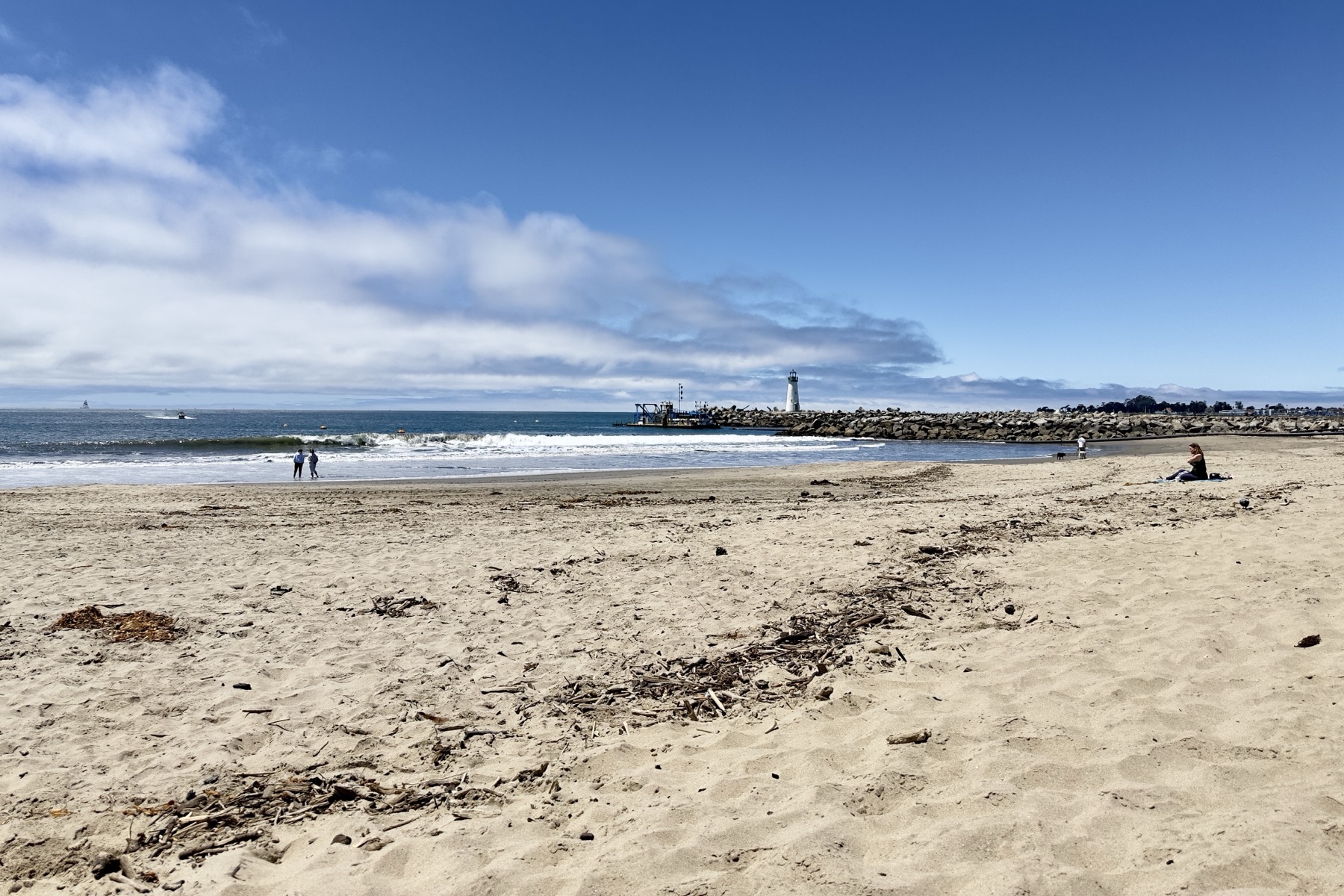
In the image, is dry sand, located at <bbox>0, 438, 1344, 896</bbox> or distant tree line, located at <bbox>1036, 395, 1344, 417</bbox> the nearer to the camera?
dry sand, located at <bbox>0, 438, 1344, 896</bbox>

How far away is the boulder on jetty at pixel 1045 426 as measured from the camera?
5028 cm

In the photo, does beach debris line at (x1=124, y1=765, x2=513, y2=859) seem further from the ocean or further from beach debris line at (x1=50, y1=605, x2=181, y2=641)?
the ocean

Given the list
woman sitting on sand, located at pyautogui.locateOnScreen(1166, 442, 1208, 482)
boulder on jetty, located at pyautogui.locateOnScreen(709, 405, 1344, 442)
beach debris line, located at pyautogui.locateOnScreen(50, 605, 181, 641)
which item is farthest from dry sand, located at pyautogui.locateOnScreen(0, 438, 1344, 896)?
boulder on jetty, located at pyautogui.locateOnScreen(709, 405, 1344, 442)

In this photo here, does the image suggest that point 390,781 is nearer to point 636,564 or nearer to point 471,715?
point 471,715

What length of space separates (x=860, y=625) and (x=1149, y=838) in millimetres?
2873

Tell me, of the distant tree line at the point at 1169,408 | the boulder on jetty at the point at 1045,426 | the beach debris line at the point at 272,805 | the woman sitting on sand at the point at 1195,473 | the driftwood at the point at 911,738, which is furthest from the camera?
the distant tree line at the point at 1169,408

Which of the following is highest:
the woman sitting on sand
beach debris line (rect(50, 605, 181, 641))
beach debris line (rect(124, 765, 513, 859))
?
the woman sitting on sand

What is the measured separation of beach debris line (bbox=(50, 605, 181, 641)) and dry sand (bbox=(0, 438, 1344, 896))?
13 cm

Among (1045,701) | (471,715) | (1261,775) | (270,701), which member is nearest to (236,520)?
(270,701)

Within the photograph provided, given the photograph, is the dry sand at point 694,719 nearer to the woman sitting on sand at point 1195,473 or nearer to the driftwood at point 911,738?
the driftwood at point 911,738

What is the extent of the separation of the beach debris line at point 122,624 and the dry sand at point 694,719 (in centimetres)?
13

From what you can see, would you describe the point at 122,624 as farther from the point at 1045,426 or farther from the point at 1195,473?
the point at 1045,426

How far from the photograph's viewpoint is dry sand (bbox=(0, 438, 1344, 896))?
286cm

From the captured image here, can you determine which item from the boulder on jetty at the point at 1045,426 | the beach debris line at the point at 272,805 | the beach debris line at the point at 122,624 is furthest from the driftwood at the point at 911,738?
the boulder on jetty at the point at 1045,426
